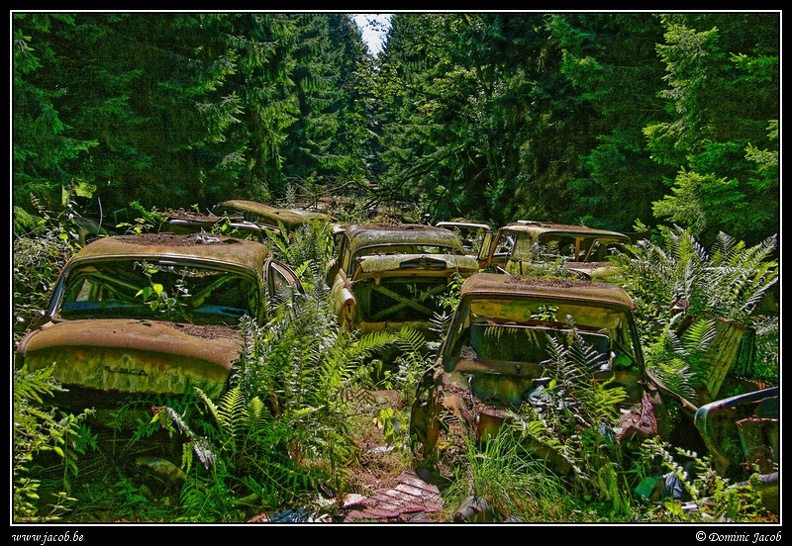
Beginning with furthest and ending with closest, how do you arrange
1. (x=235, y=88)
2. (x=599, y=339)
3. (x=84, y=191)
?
1. (x=235, y=88)
2. (x=84, y=191)
3. (x=599, y=339)

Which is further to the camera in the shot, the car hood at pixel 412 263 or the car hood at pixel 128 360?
the car hood at pixel 412 263

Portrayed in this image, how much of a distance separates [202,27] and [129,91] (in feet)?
12.3

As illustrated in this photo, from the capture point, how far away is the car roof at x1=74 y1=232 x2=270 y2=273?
19.3 feet

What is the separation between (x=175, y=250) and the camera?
5.99 metres

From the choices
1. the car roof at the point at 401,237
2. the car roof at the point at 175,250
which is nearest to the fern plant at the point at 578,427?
the car roof at the point at 175,250

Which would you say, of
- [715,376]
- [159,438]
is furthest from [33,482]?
[715,376]

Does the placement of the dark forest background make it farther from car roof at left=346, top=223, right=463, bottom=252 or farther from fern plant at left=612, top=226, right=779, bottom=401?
car roof at left=346, top=223, right=463, bottom=252

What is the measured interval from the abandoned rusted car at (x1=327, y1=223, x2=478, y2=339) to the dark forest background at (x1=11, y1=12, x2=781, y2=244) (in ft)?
12.9

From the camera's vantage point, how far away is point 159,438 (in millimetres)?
4711

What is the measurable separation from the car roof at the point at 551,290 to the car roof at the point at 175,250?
2.12m

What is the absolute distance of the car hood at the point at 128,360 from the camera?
448 centimetres

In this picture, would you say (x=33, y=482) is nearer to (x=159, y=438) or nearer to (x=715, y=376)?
(x=159, y=438)

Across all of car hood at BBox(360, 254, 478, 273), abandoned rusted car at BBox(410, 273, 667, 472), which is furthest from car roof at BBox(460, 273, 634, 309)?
car hood at BBox(360, 254, 478, 273)

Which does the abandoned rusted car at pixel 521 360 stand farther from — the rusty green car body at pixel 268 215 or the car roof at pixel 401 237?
the rusty green car body at pixel 268 215
